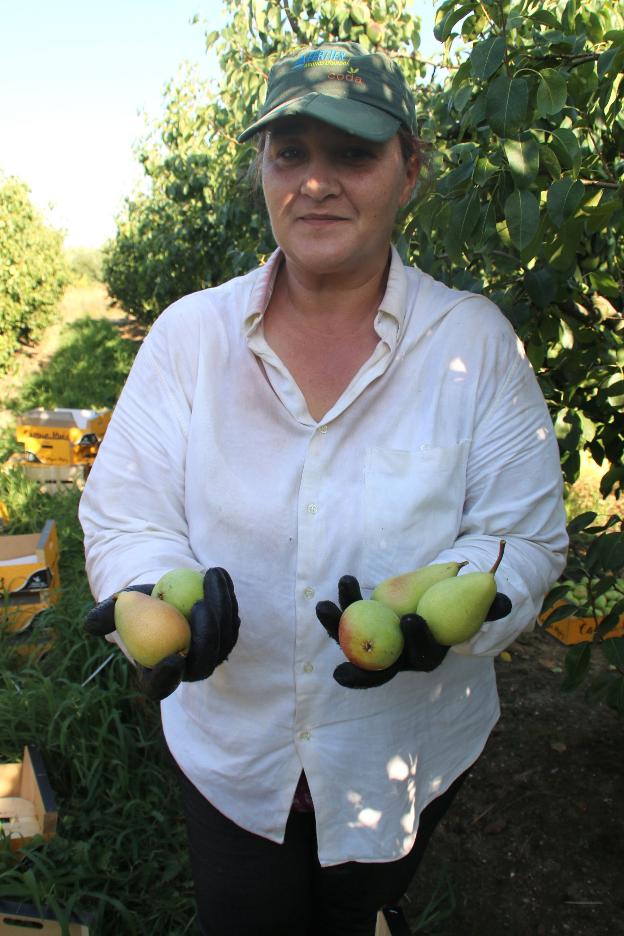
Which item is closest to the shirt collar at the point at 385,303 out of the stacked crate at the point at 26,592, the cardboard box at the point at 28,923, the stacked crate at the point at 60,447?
the cardboard box at the point at 28,923

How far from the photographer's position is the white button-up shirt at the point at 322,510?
145 centimetres

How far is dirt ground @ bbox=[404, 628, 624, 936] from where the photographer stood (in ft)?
8.23

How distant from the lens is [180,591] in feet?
4.29

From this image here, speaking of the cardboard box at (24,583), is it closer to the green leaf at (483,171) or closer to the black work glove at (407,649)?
the black work glove at (407,649)

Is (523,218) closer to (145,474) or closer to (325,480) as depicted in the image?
(325,480)

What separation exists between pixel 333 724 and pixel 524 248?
3.23ft

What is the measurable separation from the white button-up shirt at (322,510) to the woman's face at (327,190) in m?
0.13

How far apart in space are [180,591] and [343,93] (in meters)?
0.89

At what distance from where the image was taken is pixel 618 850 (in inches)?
107

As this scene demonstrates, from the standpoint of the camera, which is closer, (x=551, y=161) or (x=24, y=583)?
(x=551, y=161)

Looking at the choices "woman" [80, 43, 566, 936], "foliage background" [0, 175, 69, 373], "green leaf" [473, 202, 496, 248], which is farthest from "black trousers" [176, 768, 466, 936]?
"foliage background" [0, 175, 69, 373]

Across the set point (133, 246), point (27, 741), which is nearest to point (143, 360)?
point (27, 741)

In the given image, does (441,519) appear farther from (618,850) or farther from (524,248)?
(618,850)

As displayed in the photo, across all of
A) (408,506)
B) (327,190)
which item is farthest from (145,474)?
(327,190)
